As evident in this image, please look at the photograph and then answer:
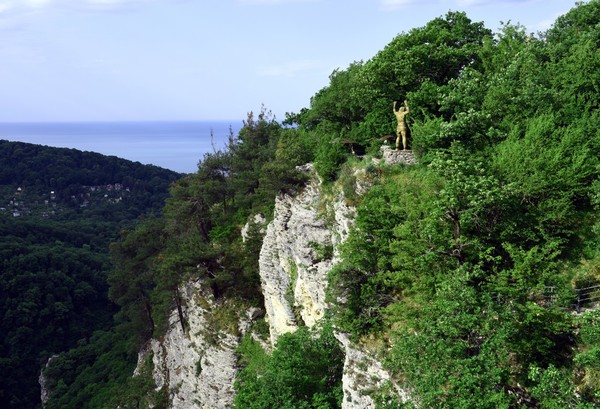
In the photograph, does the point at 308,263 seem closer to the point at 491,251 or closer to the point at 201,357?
the point at 491,251

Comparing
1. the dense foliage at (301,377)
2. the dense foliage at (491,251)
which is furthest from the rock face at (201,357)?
the dense foliage at (491,251)

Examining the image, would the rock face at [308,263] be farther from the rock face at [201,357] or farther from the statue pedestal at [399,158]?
the rock face at [201,357]

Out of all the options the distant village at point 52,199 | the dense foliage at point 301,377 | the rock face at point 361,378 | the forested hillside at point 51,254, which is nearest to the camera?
the rock face at point 361,378

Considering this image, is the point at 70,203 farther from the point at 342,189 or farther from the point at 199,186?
the point at 342,189

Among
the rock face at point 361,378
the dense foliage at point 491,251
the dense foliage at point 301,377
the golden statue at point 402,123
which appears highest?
the golden statue at point 402,123

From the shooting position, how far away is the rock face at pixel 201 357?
28406 millimetres

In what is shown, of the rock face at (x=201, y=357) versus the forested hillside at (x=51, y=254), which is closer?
the rock face at (x=201, y=357)

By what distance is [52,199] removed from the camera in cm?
10700

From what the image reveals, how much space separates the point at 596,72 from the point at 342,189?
10.3m

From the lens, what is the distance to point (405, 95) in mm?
23469

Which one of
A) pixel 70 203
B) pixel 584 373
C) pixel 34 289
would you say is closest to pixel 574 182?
pixel 584 373

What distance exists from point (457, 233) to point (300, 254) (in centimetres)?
928

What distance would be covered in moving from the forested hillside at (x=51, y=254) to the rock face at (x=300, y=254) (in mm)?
39724

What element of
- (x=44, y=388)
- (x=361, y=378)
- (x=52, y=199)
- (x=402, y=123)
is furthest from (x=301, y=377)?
(x=52, y=199)
